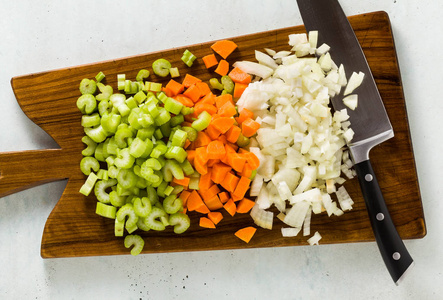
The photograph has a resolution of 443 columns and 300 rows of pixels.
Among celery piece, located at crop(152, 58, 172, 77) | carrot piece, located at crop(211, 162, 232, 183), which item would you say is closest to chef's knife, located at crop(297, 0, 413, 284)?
carrot piece, located at crop(211, 162, 232, 183)

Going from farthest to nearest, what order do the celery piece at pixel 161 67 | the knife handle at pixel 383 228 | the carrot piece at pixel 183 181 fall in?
the celery piece at pixel 161 67, the carrot piece at pixel 183 181, the knife handle at pixel 383 228

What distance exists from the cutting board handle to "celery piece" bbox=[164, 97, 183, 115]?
0.61m

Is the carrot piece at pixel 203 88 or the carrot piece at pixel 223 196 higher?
the carrot piece at pixel 203 88

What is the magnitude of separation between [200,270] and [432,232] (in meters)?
1.15

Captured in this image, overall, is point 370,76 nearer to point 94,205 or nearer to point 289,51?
point 289,51

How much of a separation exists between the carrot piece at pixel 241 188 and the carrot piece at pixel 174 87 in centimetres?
51

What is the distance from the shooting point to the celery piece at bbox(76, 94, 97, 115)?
6.41ft

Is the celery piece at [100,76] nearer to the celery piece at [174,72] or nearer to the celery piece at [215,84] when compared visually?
the celery piece at [174,72]

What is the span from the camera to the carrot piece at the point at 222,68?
6.27ft

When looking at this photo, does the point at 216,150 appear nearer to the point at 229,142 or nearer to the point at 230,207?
the point at 229,142

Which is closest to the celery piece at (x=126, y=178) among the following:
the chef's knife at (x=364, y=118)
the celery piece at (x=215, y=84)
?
the celery piece at (x=215, y=84)

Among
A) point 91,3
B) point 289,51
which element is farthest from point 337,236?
point 91,3

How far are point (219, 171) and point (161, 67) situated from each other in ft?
1.91

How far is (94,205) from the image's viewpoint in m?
2.02
